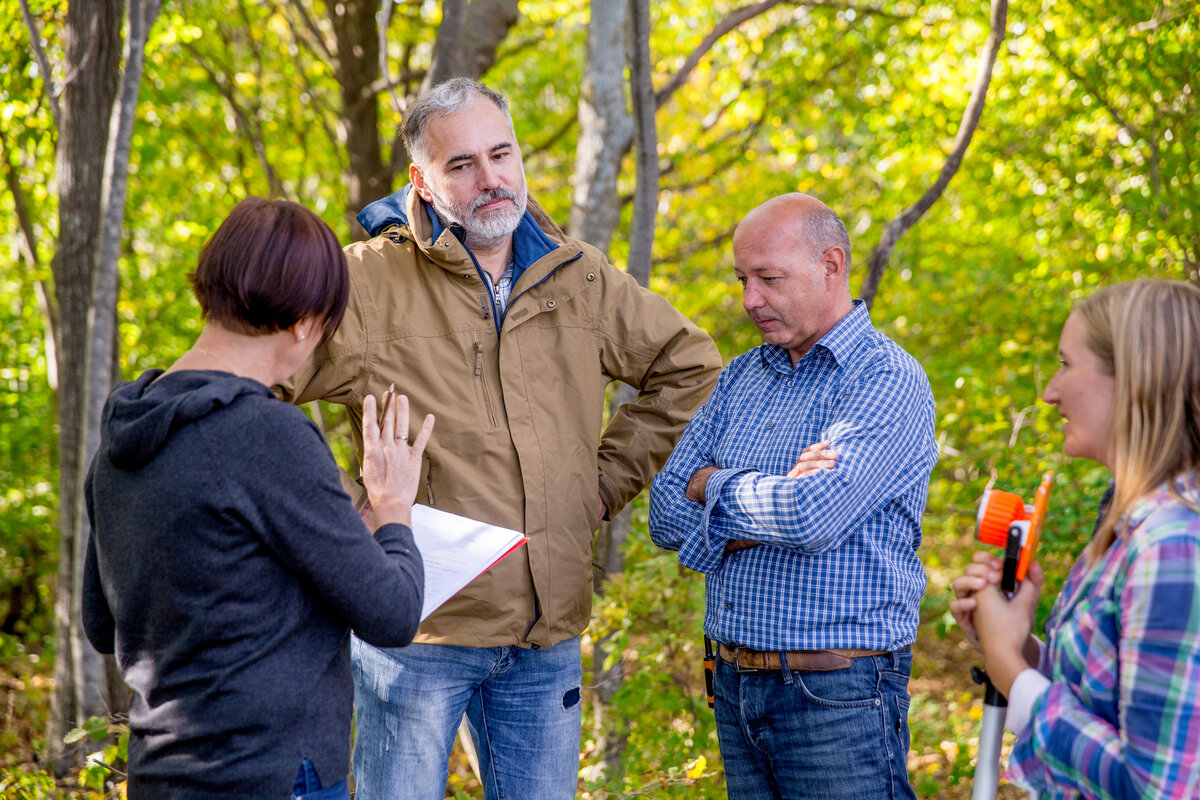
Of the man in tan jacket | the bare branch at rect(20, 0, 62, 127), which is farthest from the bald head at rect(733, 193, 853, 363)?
the bare branch at rect(20, 0, 62, 127)

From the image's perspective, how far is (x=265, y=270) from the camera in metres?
1.64

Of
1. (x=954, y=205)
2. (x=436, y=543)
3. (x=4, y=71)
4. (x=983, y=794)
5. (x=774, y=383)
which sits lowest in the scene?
(x=983, y=794)

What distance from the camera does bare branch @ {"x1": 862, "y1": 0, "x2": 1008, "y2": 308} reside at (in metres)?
3.63

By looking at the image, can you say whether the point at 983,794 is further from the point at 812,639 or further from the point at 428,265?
the point at 428,265

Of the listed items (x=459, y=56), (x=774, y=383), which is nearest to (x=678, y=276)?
(x=459, y=56)

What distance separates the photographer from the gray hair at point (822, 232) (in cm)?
248

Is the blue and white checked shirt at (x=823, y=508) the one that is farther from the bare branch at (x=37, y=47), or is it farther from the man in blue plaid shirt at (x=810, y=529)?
the bare branch at (x=37, y=47)

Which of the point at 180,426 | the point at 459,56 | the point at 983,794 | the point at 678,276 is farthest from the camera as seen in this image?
the point at 678,276

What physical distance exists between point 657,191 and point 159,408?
9.04 ft

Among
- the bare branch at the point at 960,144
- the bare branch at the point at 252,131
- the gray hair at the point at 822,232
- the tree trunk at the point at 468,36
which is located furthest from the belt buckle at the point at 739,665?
the bare branch at the point at 252,131

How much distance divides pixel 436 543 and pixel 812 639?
0.88 metres

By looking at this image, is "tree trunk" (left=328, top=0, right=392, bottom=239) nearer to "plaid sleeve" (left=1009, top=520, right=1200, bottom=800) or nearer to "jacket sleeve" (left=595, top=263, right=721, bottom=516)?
"jacket sleeve" (left=595, top=263, right=721, bottom=516)

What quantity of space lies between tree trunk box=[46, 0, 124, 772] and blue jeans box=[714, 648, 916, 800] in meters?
3.59

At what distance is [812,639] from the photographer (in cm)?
221
